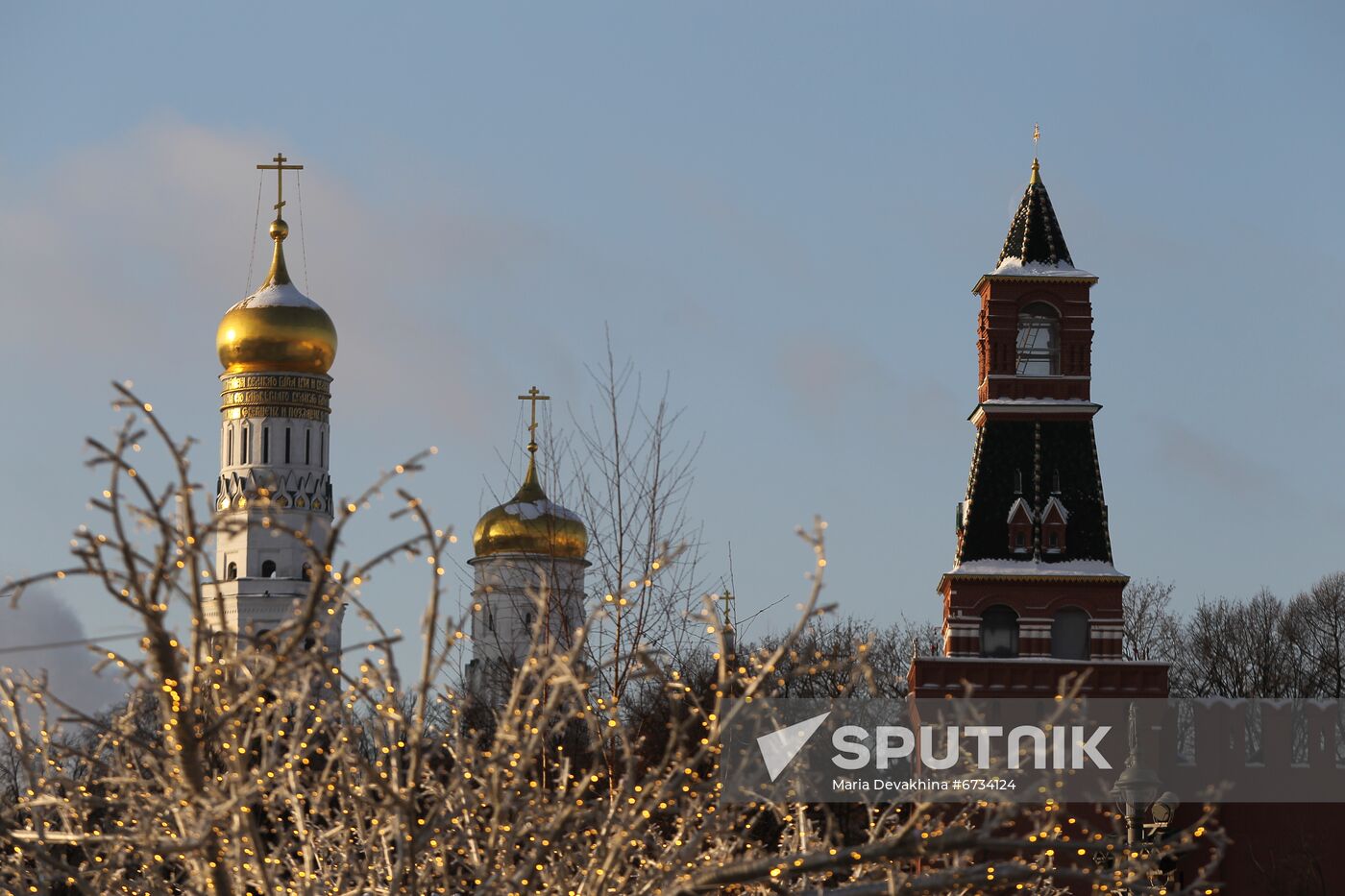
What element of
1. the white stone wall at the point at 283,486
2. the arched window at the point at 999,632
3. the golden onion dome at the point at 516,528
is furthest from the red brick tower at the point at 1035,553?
the white stone wall at the point at 283,486

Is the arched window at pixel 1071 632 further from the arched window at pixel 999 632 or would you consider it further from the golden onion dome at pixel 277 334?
the golden onion dome at pixel 277 334

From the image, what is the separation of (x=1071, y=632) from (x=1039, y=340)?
185 inches

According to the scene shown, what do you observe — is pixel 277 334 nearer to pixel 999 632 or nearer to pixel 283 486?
pixel 283 486

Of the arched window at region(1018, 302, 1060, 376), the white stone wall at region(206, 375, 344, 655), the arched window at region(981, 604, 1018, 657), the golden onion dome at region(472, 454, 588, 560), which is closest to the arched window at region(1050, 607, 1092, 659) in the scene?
the arched window at region(981, 604, 1018, 657)

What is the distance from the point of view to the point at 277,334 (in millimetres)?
65812

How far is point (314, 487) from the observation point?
6725 cm

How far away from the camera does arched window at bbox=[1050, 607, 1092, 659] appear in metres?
39.6

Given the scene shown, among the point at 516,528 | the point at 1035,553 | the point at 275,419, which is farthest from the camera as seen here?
the point at 275,419

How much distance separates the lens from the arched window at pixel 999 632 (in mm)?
39625

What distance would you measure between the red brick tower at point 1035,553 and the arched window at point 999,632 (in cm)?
1

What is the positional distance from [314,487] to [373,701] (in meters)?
59.5

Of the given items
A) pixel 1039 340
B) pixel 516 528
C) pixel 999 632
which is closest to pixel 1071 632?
pixel 999 632

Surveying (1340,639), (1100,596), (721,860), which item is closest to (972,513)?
(1100,596)

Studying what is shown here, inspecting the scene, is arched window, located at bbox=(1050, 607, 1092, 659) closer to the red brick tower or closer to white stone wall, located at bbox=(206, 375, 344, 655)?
the red brick tower
